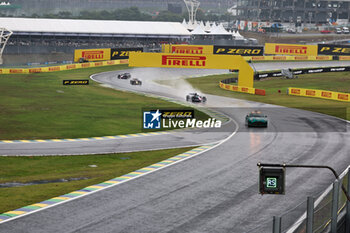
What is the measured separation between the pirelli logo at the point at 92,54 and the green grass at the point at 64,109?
26368 millimetres

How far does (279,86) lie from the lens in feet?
270

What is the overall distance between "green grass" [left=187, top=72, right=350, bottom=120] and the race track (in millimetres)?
17115

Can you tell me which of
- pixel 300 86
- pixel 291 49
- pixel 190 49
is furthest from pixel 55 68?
pixel 291 49

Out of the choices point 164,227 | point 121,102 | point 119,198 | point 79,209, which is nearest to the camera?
point 164,227

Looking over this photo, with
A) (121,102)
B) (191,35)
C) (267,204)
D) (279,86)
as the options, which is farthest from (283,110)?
(191,35)

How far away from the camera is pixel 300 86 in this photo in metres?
81.3

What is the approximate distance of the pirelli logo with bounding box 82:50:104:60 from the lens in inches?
4391

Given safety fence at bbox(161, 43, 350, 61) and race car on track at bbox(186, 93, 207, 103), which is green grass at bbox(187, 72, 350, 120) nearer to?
race car on track at bbox(186, 93, 207, 103)

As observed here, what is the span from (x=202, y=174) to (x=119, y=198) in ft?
19.5

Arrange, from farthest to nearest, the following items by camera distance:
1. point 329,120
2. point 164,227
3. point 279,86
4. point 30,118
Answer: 1. point 279,86
2. point 329,120
3. point 30,118
4. point 164,227

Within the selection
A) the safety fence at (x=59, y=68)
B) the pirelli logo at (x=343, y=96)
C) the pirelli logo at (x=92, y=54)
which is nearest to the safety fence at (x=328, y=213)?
the pirelli logo at (x=343, y=96)

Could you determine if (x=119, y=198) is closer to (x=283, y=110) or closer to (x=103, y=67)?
(x=283, y=110)

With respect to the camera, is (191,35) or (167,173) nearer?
(167,173)

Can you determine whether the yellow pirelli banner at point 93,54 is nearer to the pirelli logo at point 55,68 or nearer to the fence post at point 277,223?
the pirelli logo at point 55,68
